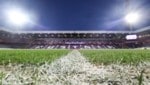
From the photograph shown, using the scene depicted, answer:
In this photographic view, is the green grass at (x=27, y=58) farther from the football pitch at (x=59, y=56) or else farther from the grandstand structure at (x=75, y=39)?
the grandstand structure at (x=75, y=39)

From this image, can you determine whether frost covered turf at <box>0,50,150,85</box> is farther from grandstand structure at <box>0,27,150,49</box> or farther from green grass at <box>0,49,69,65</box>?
grandstand structure at <box>0,27,150,49</box>

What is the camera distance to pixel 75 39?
11100 centimetres

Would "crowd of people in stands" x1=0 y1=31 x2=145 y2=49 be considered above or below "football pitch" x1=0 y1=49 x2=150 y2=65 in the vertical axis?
above

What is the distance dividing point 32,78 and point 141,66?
5.18 feet

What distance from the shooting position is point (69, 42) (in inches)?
4343

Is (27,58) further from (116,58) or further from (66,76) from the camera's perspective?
(66,76)

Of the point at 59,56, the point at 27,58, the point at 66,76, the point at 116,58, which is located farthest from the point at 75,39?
the point at 66,76

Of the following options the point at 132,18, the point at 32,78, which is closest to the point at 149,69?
the point at 32,78

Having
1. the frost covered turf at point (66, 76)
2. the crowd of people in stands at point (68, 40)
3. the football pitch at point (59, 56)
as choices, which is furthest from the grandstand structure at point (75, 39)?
the frost covered turf at point (66, 76)

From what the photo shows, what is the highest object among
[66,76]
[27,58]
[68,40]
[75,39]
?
[75,39]

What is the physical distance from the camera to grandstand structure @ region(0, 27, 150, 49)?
332 feet

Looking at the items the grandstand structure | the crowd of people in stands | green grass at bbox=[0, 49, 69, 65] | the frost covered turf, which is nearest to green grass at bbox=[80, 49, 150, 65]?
the frost covered turf

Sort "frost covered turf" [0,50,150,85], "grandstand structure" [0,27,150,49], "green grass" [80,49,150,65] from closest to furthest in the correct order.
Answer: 1. "frost covered turf" [0,50,150,85]
2. "green grass" [80,49,150,65]
3. "grandstand structure" [0,27,150,49]

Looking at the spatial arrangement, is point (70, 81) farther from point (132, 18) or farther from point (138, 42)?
point (132, 18)
